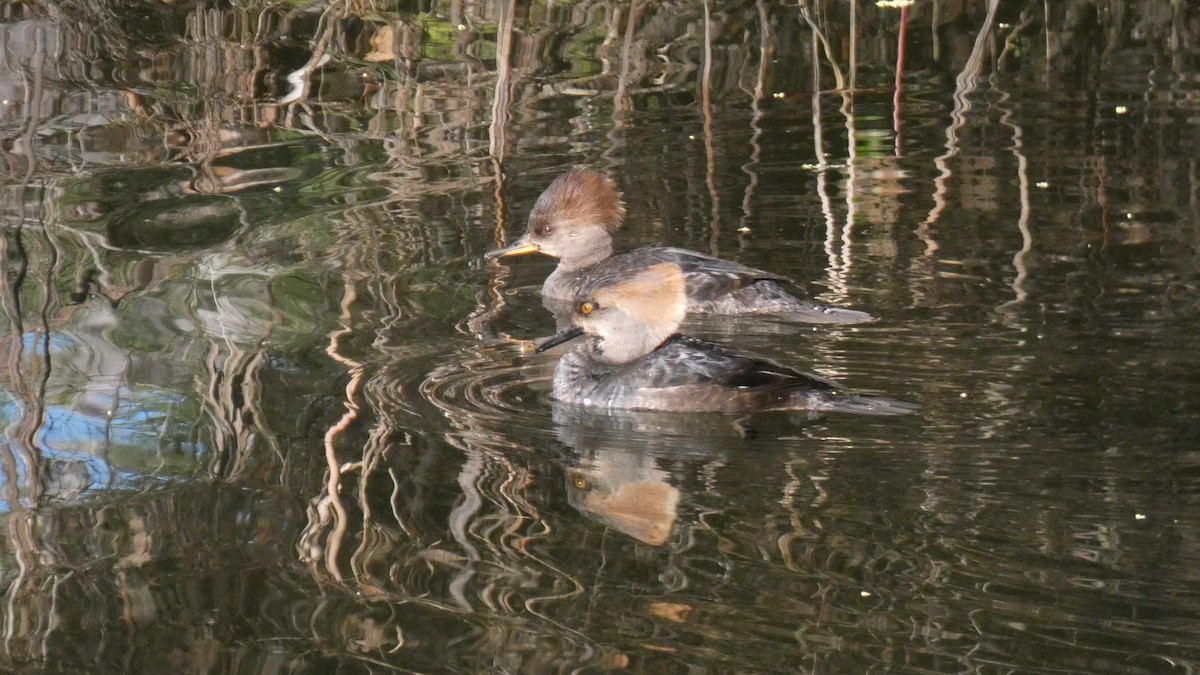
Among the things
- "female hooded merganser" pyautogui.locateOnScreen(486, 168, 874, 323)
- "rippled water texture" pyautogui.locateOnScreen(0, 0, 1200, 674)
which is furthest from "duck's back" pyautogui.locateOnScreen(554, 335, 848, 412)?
"female hooded merganser" pyautogui.locateOnScreen(486, 168, 874, 323)

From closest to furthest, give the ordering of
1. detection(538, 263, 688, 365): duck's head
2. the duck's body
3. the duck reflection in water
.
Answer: the duck reflection in water
the duck's body
detection(538, 263, 688, 365): duck's head

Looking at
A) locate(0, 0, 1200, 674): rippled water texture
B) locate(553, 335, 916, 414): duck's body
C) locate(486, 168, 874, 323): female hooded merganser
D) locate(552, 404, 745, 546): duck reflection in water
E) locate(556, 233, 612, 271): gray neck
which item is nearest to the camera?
locate(0, 0, 1200, 674): rippled water texture

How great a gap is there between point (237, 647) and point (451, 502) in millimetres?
1052

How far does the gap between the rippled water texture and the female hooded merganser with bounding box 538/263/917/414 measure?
0.13 metres

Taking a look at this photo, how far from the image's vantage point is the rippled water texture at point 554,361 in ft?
14.4

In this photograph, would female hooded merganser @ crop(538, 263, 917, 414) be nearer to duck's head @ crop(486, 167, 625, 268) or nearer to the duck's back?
the duck's back

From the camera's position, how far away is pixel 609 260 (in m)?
7.95

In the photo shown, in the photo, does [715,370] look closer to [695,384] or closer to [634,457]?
[695,384]

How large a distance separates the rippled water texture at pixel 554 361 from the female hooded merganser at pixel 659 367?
0.13 m

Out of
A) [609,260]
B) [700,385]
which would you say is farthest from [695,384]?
[609,260]

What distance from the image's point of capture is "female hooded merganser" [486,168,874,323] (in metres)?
7.32

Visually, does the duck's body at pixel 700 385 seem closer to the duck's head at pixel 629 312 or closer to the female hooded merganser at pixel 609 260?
the duck's head at pixel 629 312

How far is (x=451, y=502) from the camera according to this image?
518 centimetres

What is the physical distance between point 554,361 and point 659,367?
2.86 feet
